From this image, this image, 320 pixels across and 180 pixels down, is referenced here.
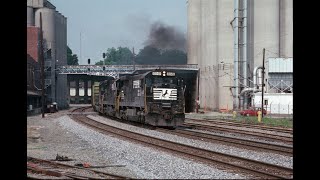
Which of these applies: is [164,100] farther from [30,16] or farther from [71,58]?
[71,58]

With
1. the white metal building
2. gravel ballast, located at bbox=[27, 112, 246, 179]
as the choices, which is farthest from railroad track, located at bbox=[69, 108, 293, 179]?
the white metal building

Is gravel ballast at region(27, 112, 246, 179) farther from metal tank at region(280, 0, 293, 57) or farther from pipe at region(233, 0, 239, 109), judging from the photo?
metal tank at region(280, 0, 293, 57)

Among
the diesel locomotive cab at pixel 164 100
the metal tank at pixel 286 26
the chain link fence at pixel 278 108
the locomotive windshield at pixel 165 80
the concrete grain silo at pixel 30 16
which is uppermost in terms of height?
the concrete grain silo at pixel 30 16

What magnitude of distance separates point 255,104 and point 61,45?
145ft

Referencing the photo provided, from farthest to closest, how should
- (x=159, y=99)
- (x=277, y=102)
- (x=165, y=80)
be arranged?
(x=277, y=102) → (x=165, y=80) → (x=159, y=99)

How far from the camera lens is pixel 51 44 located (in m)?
80.8

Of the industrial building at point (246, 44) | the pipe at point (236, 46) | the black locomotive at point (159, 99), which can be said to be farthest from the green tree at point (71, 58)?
the black locomotive at point (159, 99)

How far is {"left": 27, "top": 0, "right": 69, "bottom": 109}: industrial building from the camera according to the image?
252 ft

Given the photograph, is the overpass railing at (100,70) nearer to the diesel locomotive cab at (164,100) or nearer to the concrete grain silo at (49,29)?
the concrete grain silo at (49,29)

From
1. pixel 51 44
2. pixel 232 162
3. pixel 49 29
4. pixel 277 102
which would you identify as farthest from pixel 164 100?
pixel 49 29

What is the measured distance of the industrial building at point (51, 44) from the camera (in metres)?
76.7
